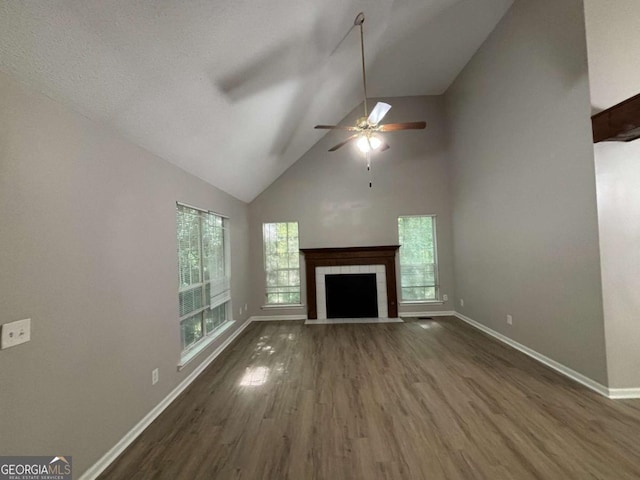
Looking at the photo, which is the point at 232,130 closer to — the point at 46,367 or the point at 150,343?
the point at 150,343

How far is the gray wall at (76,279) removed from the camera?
123cm

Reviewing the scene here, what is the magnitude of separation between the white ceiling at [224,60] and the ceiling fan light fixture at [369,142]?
0.94m

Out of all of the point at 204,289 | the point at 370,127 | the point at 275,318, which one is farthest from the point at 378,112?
the point at 275,318

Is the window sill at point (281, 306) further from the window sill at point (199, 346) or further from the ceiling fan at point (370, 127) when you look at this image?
the ceiling fan at point (370, 127)

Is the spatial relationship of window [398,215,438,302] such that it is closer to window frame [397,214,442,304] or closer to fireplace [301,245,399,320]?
window frame [397,214,442,304]

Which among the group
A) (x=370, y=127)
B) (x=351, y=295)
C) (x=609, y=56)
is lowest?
(x=351, y=295)

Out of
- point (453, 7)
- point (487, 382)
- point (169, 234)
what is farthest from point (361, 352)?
point (453, 7)

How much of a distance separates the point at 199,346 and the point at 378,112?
10.6 ft

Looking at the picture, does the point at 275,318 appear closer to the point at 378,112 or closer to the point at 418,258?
the point at 418,258

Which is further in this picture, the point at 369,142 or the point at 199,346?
the point at 199,346

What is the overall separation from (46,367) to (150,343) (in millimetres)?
860

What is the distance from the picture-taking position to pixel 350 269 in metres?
5.17

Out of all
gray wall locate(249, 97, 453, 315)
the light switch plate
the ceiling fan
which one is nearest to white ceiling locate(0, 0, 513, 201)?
the ceiling fan

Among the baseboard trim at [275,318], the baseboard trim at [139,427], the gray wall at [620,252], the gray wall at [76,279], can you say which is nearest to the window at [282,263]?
the baseboard trim at [275,318]
